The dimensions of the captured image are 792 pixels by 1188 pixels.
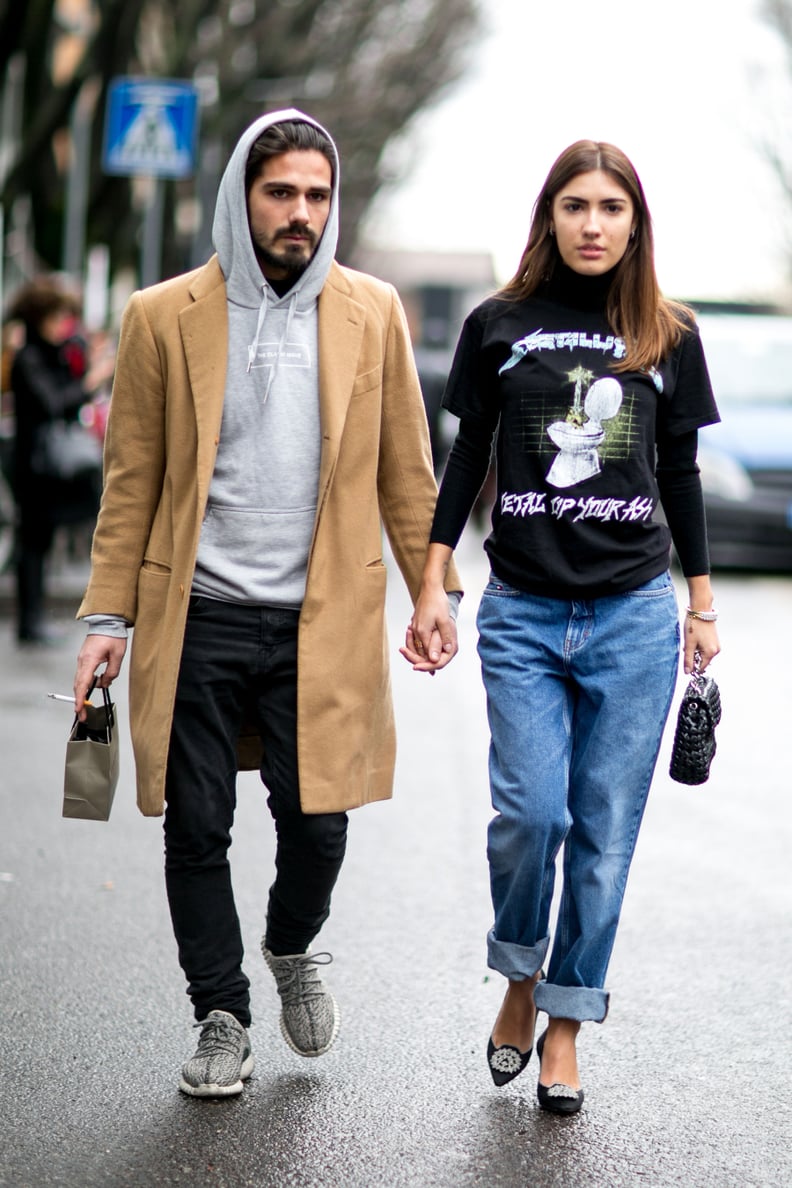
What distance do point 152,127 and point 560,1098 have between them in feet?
38.0

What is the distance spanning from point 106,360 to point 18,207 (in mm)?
12761

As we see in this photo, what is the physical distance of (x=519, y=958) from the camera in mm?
3979

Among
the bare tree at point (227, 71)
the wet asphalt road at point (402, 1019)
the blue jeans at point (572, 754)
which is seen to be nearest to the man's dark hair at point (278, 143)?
the blue jeans at point (572, 754)

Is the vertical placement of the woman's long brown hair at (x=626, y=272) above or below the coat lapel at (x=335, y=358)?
above

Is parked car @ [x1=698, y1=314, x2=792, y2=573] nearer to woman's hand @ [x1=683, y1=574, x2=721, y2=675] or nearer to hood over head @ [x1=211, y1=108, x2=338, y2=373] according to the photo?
woman's hand @ [x1=683, y1=574, x2=721, y2=675]

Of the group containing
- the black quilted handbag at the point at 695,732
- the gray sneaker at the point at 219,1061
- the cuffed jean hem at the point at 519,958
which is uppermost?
the black quilted handbag at the point at 695,732

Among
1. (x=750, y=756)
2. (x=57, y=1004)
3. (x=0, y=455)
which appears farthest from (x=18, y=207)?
(x=57, y=1004)

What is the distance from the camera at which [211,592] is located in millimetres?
3949

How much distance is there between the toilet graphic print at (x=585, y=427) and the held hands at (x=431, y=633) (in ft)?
1.22

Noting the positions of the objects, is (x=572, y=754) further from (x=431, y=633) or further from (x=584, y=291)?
(x=584, y=291)

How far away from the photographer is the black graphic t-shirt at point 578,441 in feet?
12.6

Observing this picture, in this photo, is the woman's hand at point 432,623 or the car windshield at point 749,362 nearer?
the woman's hand at point 432,623

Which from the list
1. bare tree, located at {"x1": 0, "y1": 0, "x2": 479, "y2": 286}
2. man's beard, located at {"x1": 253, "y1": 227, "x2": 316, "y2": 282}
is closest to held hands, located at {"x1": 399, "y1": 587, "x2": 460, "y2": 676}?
man's beard, located at {"x1": 253, "y1": 227, "x2": 316, "y2": 282}

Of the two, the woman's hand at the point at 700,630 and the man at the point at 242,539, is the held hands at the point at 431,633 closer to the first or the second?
the man at the point at 242,539
